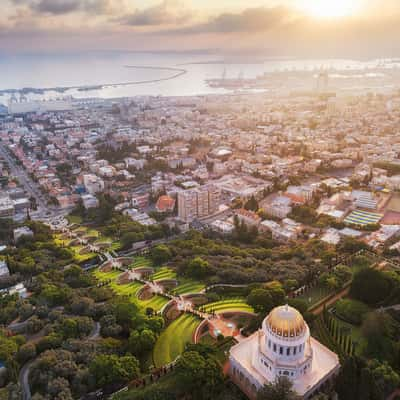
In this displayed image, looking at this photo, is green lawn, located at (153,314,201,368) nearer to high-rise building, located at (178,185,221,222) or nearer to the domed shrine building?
the domed shrine building

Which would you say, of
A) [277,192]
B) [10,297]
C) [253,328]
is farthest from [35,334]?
[277,192]

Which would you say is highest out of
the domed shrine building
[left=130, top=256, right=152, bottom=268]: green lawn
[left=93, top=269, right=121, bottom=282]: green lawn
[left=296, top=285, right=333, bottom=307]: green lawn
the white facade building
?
the domed shrine building

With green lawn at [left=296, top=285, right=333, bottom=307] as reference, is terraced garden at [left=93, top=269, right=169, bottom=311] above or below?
below

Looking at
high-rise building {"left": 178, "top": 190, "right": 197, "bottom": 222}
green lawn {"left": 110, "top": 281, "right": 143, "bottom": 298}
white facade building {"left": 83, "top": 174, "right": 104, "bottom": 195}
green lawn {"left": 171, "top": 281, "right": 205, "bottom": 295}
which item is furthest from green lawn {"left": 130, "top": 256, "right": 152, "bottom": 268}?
white facade building {"left": 83, "top": 174, "right": 104, "bottom": 195}

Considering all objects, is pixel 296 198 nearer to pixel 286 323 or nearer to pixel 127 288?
pixel 127 288

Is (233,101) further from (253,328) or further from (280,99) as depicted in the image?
(253,328)

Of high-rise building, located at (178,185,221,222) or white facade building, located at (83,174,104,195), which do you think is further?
white facade building, located at (83,174,104,195)

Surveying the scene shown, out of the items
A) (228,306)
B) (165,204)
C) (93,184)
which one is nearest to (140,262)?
(228,306)
